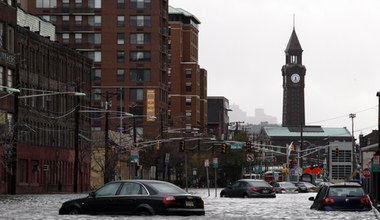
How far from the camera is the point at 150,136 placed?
143 meters

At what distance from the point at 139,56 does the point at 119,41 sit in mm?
3537

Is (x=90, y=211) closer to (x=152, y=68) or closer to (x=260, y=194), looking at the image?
(x=260, y=194)

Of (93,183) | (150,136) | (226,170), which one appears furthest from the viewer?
(226,170)

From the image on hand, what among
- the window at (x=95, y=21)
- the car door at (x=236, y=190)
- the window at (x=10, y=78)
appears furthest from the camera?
the window at (x=95, y=21)

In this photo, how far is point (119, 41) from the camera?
155 metres

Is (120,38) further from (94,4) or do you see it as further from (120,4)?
(94,4)

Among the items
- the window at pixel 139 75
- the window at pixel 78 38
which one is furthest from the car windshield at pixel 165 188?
the window at pixel 78 38

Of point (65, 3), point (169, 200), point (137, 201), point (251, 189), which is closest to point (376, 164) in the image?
point (251, 189)

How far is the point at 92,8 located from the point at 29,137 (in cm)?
6540

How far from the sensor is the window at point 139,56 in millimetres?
154625

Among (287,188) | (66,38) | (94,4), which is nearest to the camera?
(287,188)

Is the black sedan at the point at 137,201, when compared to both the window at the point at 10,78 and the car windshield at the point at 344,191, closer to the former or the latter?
the car windshield at the point at 344,191

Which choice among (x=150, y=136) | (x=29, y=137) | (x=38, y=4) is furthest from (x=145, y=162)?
(x=38, y=4)

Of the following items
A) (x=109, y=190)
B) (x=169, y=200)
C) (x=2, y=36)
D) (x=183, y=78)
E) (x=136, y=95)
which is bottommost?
(x=169, y=200)
